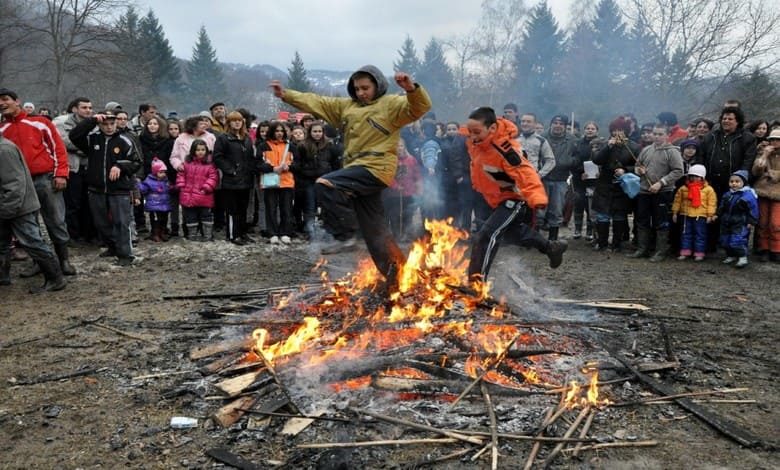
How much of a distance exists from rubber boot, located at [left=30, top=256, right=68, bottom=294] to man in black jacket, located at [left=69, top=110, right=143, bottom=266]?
129 centimetres

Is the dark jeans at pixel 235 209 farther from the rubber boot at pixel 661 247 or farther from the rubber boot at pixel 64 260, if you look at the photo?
the rubber boot at pixel 661 247

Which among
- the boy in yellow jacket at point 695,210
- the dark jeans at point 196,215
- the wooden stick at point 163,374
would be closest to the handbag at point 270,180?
the dark jeans at point 196,215

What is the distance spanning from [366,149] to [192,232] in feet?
20.1

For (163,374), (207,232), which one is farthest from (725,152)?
(207,232)

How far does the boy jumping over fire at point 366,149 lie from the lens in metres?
5.48

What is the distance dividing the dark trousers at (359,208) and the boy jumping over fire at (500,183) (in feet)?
3.43

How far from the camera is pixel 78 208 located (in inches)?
364

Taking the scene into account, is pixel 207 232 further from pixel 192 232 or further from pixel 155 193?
pixel 155 193

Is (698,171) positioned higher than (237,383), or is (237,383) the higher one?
(698,171)

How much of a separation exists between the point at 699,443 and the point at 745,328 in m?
2.81

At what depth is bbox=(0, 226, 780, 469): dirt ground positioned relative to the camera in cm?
336

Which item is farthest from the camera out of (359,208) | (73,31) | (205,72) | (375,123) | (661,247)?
(205,72)

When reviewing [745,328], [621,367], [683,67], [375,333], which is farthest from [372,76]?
[683,67]

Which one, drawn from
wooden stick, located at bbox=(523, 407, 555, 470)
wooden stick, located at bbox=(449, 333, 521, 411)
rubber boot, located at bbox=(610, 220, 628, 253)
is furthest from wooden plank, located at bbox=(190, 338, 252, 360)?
rubber boot, located at bbox=(610, 220, 628, 253)
